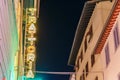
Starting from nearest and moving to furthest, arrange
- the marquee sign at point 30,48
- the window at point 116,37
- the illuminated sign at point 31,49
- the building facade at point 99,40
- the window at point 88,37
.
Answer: the window at point 116,37 < the building facade at point 99,40 < the marquee sign at point 30,48 < the illuminated sign at point 31,49 < the window at point 88,37

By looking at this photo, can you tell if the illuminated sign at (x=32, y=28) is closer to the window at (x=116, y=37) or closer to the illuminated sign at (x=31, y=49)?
the illuminated sign at (x=31, y=49)

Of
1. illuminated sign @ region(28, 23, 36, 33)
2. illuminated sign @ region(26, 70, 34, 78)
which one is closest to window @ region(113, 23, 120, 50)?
Answer: illuminated sign @ region(28, 23, 36, 33)

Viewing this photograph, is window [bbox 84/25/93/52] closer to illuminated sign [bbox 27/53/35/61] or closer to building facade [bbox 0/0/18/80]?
illuminated sign [bbox 27/53/35/61]

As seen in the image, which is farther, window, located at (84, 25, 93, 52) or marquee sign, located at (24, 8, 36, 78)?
window, located at (84, 25, 93, 52)

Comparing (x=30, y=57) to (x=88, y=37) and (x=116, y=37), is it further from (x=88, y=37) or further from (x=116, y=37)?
(x=88, y=37)

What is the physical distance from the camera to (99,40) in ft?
87.3

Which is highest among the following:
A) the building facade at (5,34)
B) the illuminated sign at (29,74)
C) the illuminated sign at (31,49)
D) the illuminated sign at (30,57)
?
the building facade at (5,34)

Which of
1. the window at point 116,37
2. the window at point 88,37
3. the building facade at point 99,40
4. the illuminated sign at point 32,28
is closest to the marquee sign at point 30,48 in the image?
the illuminated sign at point 32,28

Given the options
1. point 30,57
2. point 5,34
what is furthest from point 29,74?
point 5,34

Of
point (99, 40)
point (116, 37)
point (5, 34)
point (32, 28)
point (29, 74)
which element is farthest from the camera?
point (32, 28)

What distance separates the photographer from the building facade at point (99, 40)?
22.4 meters

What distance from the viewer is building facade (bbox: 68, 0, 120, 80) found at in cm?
2238

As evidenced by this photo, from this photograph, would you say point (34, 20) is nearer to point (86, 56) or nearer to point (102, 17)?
point (102, 17)

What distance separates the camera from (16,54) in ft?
72.9
